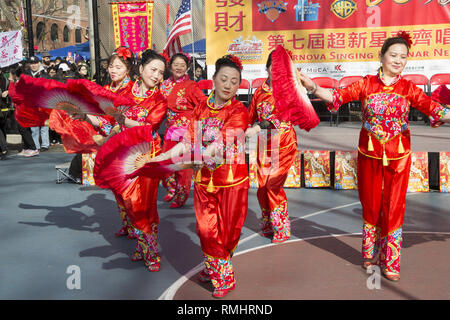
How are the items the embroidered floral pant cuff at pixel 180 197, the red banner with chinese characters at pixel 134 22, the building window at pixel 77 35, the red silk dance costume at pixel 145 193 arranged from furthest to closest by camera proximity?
1. the building window at pixel 77 35
2. the red banner with chinese characters at pixel 134 22
3. the embroidered floral pant cuff at pixel 180 197
4. the red silk dance costume at pixel 145 193

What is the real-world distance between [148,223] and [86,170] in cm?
331

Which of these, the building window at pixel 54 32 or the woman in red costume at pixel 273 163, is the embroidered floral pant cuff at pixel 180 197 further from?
the building window at pixel 54 32

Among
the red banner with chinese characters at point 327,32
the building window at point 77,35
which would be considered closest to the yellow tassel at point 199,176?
the red banner with chinese characters at point 327,32

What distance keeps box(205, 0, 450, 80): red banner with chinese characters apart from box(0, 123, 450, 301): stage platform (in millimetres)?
5278

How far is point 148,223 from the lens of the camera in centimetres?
375

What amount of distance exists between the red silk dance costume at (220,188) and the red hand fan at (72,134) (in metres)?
1.28

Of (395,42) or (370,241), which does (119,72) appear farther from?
(370,241)

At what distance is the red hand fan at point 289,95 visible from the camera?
9.75 feet

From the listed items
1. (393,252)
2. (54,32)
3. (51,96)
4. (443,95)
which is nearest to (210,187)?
(51,96)

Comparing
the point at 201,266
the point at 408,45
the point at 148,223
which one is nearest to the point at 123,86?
the point at 148,223

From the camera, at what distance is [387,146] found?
3422 mm

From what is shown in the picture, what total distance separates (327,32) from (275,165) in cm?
724

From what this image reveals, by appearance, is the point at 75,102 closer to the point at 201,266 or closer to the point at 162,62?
the point at 162,62

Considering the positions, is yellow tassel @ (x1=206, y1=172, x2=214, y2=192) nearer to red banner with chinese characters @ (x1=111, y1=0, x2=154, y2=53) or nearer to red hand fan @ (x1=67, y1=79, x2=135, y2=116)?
red hand fan @ (x1=67, y1=79, x2=135, y2=116)
